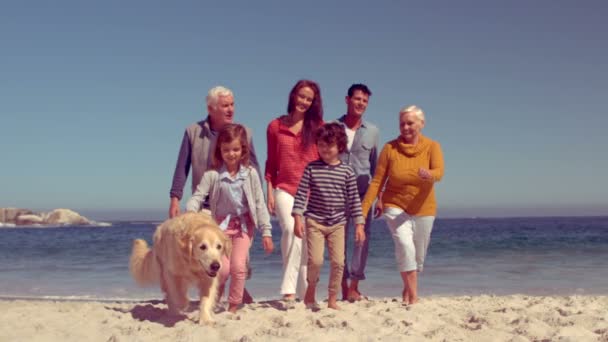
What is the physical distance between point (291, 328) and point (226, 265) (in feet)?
2.70

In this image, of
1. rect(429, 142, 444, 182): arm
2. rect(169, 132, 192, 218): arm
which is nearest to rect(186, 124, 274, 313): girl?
rect(169, 132, 192, 218): arm

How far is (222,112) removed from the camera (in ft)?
15.5

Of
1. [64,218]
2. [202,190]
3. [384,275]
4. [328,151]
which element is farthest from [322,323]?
[64,218]

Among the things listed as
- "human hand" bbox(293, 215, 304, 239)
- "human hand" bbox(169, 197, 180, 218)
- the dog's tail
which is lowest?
the dog's tail

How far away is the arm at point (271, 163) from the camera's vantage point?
506 centimetres

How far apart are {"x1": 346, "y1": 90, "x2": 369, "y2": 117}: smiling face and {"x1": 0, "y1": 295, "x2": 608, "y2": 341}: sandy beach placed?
1.83 meters

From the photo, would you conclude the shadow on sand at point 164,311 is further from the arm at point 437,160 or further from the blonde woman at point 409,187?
the arm at point 437,160

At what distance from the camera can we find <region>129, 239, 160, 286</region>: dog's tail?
443 cm

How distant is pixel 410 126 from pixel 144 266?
Result: 261 cm

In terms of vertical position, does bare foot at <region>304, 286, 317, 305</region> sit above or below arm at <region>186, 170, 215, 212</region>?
below

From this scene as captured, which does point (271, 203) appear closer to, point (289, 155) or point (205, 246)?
point (289, 155)

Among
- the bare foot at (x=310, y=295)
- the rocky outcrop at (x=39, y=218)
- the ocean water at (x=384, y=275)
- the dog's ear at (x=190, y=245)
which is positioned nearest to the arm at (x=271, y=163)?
the bare foot at (x=310, y=295)

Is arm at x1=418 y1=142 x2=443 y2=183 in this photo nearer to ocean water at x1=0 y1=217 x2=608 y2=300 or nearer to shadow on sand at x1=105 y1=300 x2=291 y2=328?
shadow on sand at x1=105 y1=300 x2=291 y2=328

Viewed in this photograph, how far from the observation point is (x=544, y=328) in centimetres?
397
